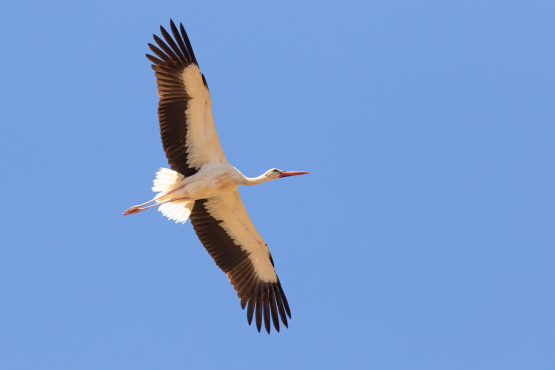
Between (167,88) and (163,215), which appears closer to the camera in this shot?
(167,88)

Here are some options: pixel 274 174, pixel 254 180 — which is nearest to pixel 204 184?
pixel 254 180

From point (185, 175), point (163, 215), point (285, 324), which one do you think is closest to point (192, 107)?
point (185, 175)

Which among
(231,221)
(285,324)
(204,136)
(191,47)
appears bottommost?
(285,324)

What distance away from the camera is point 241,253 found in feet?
40.3

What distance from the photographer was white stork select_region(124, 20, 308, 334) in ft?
36.2

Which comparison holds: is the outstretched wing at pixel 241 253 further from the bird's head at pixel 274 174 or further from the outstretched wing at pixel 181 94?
the outstretched wing at pixel 181 94

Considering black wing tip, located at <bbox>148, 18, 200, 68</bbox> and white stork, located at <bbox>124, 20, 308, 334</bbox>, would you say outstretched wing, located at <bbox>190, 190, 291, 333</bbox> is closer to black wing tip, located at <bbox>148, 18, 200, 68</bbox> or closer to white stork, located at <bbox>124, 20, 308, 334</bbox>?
white stork, located at <bbox>124, 20, 308, 334</bbox>

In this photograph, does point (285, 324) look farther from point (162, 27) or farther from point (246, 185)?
point (162, 27)

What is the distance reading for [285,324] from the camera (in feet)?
39.5

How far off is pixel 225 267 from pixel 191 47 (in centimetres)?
388

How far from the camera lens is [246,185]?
38.1 feet

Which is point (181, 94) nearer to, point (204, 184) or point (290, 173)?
point (204, 184)

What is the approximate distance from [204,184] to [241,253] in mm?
1713

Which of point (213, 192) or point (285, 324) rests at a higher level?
point (213, 192)
